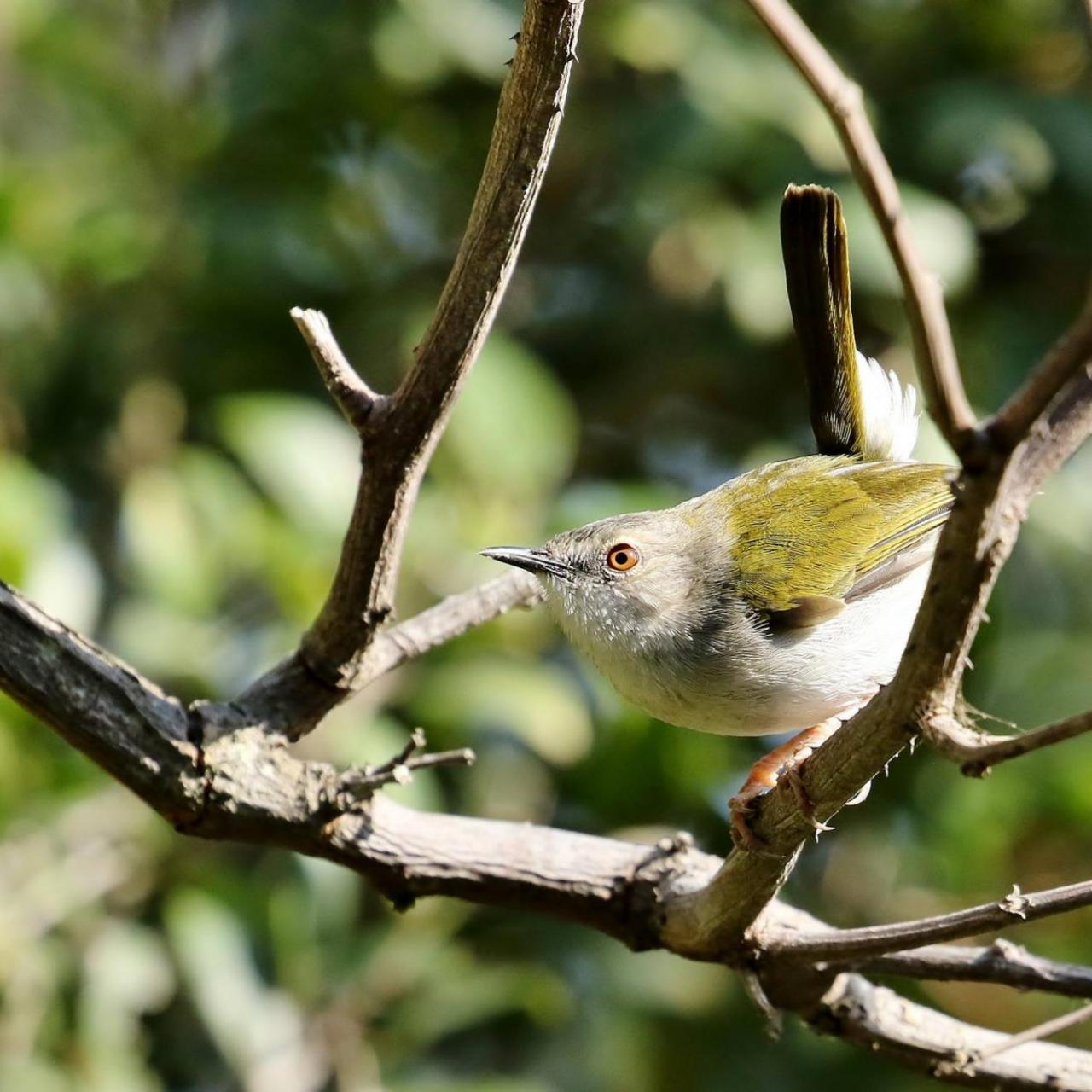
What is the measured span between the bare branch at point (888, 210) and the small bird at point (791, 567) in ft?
5.35

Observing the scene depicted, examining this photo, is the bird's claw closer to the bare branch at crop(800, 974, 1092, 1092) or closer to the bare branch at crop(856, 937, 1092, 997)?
the bare branch at crop(856, 937, 1092, 997)

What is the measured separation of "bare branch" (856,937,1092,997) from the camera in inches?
107

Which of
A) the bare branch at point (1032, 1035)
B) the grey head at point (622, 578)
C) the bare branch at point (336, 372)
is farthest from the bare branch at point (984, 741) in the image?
the grey head at point (622, 578)

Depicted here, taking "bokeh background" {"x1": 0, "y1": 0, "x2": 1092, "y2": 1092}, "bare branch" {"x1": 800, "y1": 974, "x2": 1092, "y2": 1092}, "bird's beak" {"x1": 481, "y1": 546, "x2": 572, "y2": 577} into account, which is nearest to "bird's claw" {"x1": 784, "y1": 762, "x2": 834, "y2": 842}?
"bare branch" {"x1": 800, "y1": 974, "x2": 1092, "y2": 1092}

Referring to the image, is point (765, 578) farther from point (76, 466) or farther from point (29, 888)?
point (76, 466)

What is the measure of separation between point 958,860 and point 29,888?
2812 mm

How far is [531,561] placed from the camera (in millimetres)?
3629

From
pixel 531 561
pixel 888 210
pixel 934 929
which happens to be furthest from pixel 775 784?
pixel 888 210

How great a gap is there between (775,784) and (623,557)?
1.20m

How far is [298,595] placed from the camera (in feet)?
14.6

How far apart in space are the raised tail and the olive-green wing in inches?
7.4

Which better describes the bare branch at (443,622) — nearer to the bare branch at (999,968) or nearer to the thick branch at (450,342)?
the thick branch at (450,342)

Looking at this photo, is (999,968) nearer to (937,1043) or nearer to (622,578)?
(937,1043)

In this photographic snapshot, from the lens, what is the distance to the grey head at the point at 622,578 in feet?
11.7
